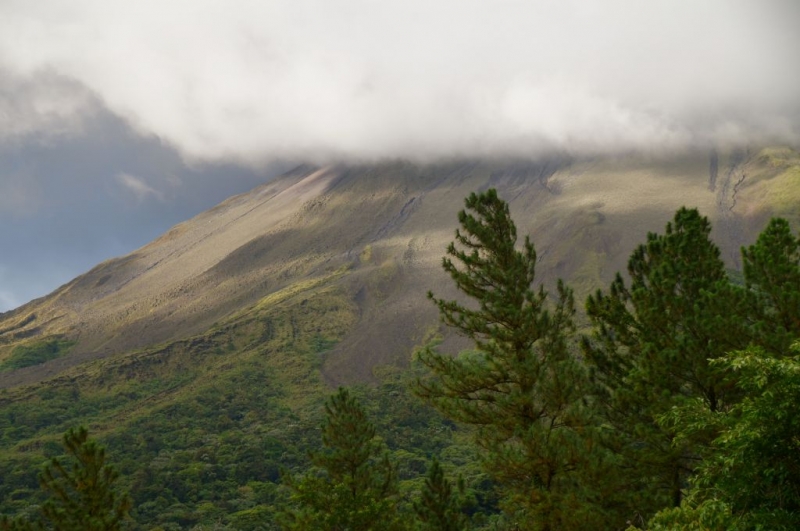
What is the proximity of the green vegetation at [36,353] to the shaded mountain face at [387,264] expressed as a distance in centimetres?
186

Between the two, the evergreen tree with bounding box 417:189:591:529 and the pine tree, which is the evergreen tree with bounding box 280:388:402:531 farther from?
the evergreen tree with bounding box 417:189:591:529

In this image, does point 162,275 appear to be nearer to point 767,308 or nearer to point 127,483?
point 127,483

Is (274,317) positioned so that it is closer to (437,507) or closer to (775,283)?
(437,507)

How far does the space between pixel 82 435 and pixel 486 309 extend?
34.8 feet

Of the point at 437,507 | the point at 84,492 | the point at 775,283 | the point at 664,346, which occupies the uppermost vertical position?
the point at 775,283

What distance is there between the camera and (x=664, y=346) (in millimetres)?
15078

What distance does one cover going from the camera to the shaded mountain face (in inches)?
5472

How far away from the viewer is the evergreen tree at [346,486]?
1777 cm

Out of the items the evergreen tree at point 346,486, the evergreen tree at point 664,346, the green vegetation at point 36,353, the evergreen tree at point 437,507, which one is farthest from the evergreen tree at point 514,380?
the green vegetation at point 36,353

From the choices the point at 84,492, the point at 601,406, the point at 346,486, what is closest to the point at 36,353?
the point at 84,492

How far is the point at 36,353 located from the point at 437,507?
522ft

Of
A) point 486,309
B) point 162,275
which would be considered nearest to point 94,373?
point 162,275

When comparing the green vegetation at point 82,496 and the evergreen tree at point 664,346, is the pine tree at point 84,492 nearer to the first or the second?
the green vegetation at point 82,496

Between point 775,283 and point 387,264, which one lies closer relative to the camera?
point 775,283
